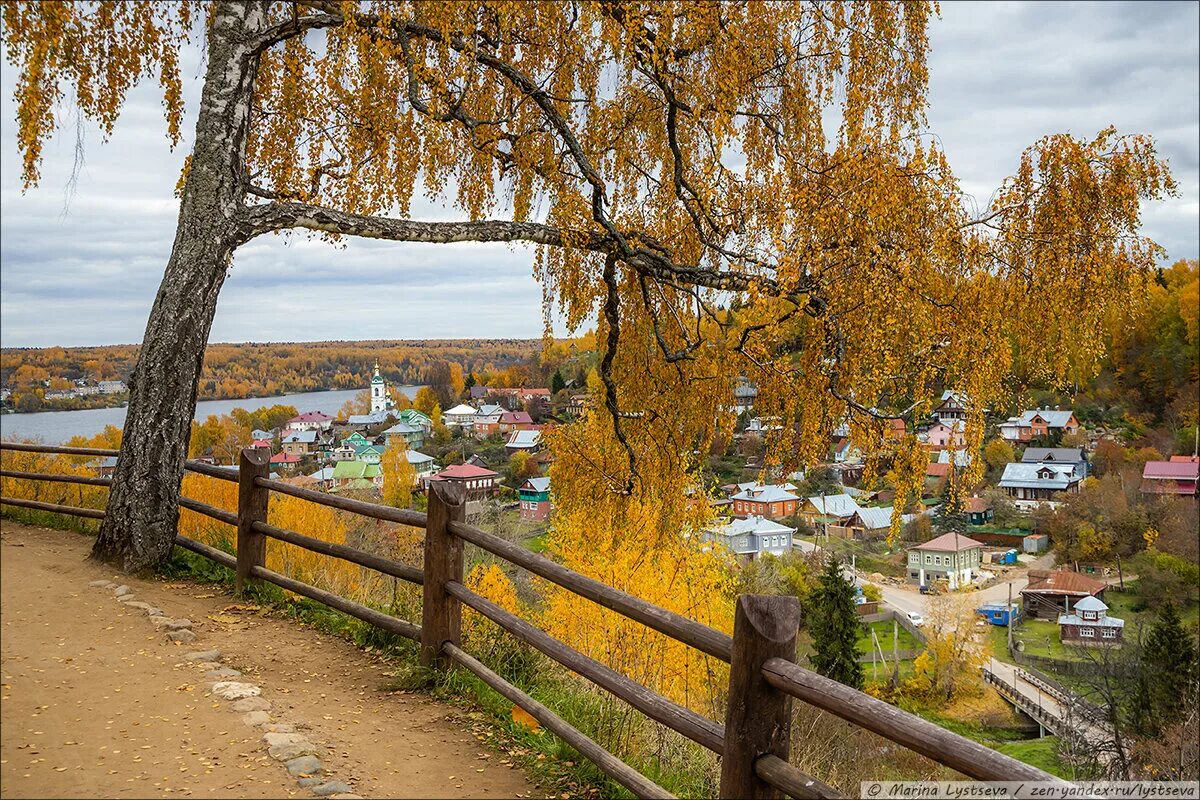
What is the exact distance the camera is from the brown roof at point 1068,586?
4728 centimetres

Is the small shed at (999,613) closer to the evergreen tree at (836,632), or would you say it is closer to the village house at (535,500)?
the evergreen tree at (836,632)

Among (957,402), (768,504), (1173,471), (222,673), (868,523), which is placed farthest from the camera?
(768,504)

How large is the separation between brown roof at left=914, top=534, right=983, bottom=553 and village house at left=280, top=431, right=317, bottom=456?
39427 millimetres

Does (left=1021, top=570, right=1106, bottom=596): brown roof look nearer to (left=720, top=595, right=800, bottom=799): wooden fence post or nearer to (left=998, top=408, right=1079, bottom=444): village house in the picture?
(left=998, top=408, right=1079, bottom=444): village house

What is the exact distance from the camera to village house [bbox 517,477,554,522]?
4988 centimetres

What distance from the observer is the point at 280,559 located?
11.7 m

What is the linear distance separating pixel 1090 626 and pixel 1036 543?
20.8 meters

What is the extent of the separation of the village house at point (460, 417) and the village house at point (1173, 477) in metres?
50.8

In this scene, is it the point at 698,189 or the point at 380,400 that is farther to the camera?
the point at 380,400

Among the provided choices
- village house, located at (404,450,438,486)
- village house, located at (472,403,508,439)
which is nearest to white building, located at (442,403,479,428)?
village house, located at (472,403,508,439)

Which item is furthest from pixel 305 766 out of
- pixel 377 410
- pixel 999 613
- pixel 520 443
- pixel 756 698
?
pixel 377 410

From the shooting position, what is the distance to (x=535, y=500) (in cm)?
5109

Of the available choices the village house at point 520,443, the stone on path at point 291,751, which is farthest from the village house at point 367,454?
the stone on path at point 291,751

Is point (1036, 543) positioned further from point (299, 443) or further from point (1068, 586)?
point (299, 443)
